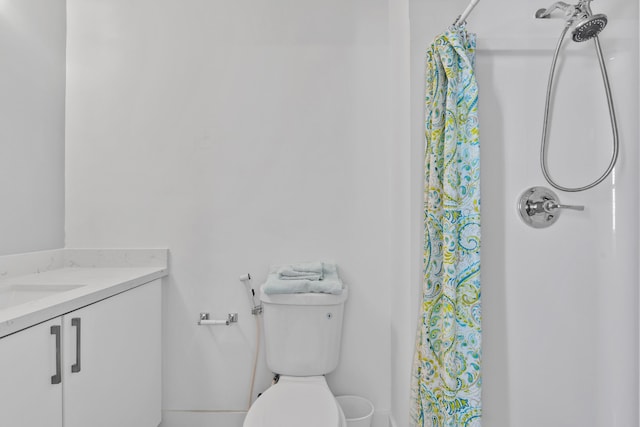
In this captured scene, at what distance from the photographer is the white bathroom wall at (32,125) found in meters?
1.53

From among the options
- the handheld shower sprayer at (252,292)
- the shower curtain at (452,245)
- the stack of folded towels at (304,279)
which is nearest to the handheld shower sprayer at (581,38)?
the shower curtain at (452,245)

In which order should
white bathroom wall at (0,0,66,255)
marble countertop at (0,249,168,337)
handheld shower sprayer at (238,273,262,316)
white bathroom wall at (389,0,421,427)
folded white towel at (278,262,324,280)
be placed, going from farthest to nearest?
handheld shower sprayer at (238,273,262,316)
folded white towel at (278,262,324,280)
white bathroom wall at (0,0,66,255)
white bathroom wall at (389,0,421,427)
marble countertop at (0,249,168,337)

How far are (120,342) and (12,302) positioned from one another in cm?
41

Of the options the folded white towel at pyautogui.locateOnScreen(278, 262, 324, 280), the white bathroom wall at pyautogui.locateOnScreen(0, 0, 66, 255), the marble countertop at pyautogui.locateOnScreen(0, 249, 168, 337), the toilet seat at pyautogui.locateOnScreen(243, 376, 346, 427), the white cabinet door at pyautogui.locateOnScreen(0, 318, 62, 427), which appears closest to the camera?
the white cabinet door at pyautogui.locateOnScreen(0, 318, 62, 427)

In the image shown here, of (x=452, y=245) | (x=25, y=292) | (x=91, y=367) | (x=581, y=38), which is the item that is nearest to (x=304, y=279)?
(x=452, y=245)

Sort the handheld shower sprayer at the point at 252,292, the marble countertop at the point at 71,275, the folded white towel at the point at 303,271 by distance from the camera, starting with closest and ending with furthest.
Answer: the marble countertop at the point at 71,275 → the folded white towel at the point at 303,271 → the handheld shower sprayer at the point at 252,292

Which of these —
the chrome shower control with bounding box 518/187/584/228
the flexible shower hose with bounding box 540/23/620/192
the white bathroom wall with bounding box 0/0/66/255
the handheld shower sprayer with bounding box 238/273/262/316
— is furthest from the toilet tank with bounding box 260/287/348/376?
the white bathroom wall with bounding box 0/0/66/255

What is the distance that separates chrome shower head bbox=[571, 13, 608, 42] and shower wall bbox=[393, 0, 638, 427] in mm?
178

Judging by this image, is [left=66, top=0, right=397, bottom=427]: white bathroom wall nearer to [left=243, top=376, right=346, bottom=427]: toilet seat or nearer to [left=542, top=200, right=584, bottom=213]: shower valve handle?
[left=243, top=376, right=346, bottom=427]: toilet seat

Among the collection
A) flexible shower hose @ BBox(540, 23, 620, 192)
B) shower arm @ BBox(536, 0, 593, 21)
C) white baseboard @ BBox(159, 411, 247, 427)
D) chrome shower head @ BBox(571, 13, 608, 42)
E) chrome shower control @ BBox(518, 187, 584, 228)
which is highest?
shower arm @ BBox(536, 0, 593, 21)

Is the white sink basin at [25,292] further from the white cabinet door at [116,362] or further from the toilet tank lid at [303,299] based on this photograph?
the toilet tank lid at [303,299]

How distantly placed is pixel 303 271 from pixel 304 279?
56mm

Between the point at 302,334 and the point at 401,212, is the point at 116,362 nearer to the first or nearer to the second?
the point at 302,334

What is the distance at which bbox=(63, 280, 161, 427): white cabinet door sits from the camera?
1149mm
